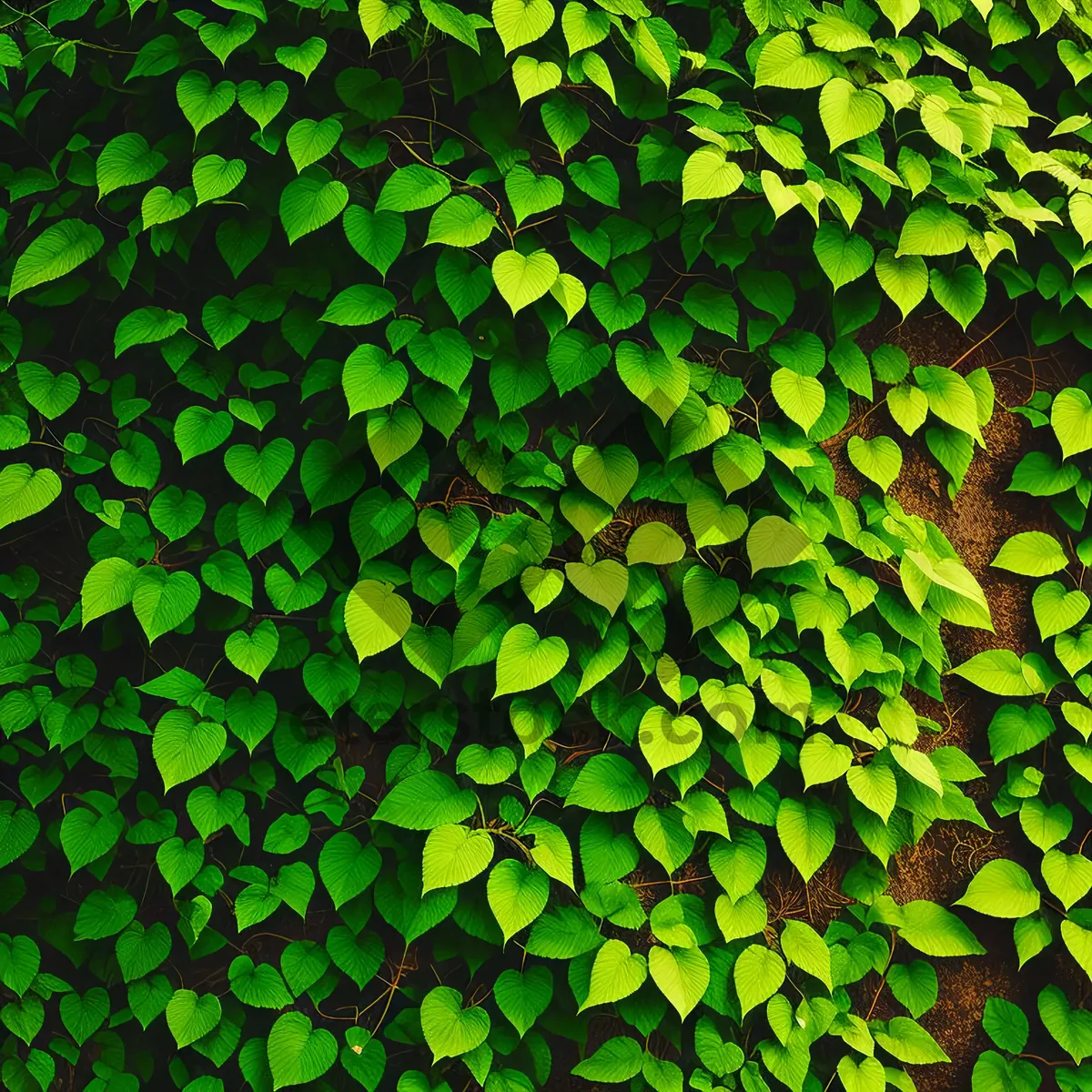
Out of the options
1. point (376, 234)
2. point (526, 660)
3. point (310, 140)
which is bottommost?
point (526, 660)

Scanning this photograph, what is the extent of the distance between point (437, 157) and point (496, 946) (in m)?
1.30

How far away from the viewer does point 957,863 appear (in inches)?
83.8

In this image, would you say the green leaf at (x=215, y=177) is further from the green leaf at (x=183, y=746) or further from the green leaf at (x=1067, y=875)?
the green leaf at (x=1067, y=875)

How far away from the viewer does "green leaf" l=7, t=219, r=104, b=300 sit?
1.84 meters

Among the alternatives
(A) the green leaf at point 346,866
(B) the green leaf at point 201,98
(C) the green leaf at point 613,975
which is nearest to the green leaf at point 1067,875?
(C) the green leaf at point 613,975

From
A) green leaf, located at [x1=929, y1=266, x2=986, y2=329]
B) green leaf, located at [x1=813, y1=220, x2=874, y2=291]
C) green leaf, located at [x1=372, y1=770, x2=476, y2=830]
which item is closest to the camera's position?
green leaf, located at [x1=372, y1=770, x2=476, y2=830]

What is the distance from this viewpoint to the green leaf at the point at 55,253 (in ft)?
Result: 6.05

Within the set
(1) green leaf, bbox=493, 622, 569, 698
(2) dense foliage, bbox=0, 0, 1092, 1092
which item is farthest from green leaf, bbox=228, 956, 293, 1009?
(1) green leaf, bbox=493, 622, 569, 698

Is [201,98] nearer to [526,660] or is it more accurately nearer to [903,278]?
[526,660]

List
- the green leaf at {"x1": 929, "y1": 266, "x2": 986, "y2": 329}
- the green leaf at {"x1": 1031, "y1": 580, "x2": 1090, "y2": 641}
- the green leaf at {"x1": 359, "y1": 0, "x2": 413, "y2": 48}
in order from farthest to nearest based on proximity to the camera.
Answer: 1. the green leaf at {"x1": 1031, "y1": 580, "x2": 1090, "y2": 641}
2. the green leaf at {"x1": 929, "y1": 266, "x2": 986, "y2": 329}
3. the green leaf at {"x1": 359, "y1": 0, "x2": 413, "y2": 48}

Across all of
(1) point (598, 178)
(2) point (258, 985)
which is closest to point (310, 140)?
(1) point (598, 178)

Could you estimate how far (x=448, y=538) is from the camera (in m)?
1.84

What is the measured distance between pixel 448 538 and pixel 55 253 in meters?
0.81

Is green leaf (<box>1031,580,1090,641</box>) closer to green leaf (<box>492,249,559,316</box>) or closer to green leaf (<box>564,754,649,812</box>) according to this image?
green leaf (<box>564,754,649,812</box>)
